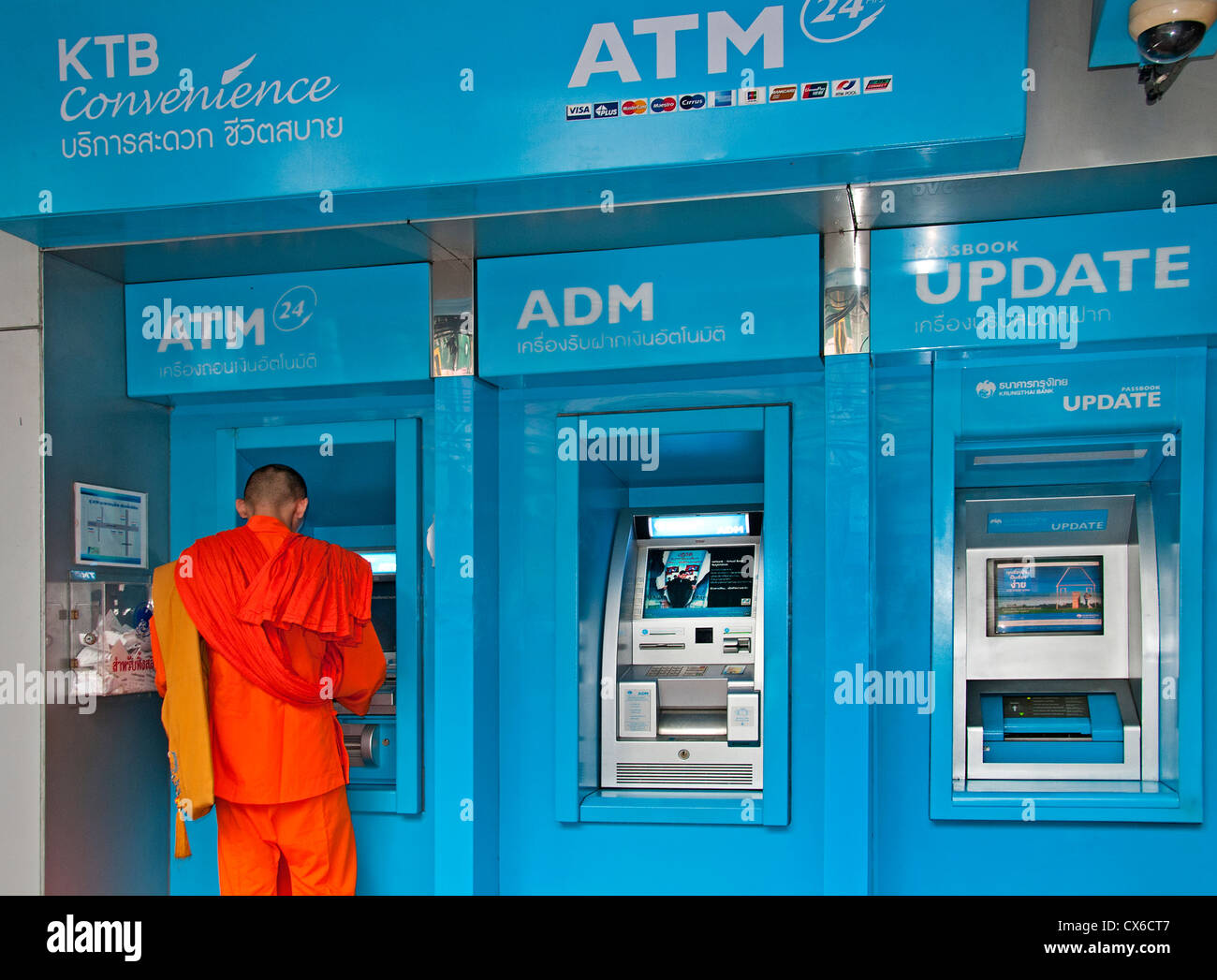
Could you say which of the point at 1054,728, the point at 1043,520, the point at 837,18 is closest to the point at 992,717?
the point at 1054,728

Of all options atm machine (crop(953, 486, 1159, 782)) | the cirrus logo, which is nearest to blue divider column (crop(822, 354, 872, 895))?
atm machine (crop(953, 486, 1159, 782))

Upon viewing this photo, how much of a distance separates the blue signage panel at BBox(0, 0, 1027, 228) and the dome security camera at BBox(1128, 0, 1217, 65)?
27 centimetres

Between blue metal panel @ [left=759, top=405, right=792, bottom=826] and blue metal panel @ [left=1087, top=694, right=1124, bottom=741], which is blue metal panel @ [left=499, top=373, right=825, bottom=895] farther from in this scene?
blue metal panel @ [left=1087, top=694, right=1124, bottom=741]

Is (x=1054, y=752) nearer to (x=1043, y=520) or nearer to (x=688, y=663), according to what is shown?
(x=1043, y=520)

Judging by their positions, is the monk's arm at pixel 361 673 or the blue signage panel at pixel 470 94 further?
the monk's arm at pixel 361 673

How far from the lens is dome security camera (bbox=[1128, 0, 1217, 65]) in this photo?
2529mm

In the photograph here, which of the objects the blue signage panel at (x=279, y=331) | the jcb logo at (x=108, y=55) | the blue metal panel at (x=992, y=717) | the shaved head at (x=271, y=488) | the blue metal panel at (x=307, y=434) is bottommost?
the blue metal panel at (x=992, y=717)

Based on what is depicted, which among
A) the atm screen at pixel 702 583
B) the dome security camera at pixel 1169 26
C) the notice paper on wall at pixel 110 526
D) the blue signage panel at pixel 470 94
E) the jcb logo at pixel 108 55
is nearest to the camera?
the dome security camera at pixel 1169 26

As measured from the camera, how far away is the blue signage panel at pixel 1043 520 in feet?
12.6

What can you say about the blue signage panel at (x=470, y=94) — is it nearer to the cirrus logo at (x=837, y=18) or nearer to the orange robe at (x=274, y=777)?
the cirrus logo at (x=837, y=18)

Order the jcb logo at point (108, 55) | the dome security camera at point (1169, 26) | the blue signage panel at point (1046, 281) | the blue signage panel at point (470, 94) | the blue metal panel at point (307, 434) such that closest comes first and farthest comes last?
the dome security camera at point (1169, 26)
the blue signage panel at point (470, 94)
the jcb logo at point (108, 55)
the blue signage panel at point (1046, 281)
the blue metal panel at point (307, 434)

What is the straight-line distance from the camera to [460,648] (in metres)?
3.84

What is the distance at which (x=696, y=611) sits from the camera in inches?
160

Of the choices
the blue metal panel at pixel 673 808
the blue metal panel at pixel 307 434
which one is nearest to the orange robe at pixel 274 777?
the blue metal panel at pixel 307 434
